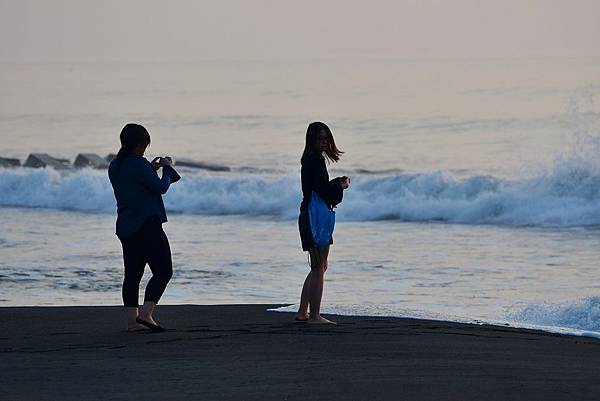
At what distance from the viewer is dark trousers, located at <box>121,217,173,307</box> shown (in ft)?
31.4

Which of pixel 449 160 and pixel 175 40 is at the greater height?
pixel 175 40

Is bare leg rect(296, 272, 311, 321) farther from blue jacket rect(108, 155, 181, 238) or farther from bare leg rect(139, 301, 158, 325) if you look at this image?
blue jacket rect(108, 155, 181, 238)

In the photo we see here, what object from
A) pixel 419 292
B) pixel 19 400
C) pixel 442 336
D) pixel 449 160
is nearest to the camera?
pixel 19 400

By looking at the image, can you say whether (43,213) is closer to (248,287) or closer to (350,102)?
(248,287)

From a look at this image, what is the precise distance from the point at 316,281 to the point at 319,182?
70 centimetres

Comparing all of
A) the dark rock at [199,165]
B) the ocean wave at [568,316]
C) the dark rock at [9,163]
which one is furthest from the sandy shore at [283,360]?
the dark rock at [199,165]

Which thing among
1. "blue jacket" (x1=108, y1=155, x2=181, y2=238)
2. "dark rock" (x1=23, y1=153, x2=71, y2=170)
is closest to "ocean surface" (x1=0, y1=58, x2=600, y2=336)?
"dark rock" (x1=23, y1=153, x2=71, y2=170)

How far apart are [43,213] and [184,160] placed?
15.8m

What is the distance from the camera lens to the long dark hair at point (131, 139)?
9531 millimetres

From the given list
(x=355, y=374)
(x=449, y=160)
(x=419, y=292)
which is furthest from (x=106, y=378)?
(x=449, y=160)

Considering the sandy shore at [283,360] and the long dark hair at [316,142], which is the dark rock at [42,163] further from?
the long dark hair at [316,142]

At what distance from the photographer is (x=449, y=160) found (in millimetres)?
40188

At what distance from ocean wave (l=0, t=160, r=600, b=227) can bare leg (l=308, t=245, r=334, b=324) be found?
13.6m

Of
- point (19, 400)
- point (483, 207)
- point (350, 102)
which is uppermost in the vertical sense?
point (350, 102)
